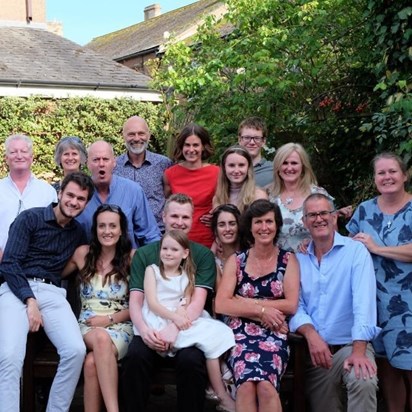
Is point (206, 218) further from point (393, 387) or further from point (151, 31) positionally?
point (151, 31)

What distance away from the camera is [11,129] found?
48.0ft

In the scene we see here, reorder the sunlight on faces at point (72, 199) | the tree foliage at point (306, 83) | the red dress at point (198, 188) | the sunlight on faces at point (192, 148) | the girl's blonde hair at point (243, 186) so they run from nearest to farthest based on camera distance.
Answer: the sunlight on faces at point (72, 199) → the girl's blonde hair at point (243, 186) → the red dress at point (198, 188) → the sunlight on faces at point (192, 148) → the tree foliage at point (306, 83)

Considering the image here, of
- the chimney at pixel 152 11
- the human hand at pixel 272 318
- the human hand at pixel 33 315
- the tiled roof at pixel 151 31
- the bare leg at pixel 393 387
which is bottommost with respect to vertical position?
the bare leg at pixel 393 387

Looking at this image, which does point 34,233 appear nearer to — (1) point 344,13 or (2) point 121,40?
(1) point 344,13

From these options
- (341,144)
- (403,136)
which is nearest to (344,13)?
(341,144)

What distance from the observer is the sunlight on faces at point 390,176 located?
4.45 meters

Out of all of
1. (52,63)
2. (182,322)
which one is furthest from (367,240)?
(52,63)

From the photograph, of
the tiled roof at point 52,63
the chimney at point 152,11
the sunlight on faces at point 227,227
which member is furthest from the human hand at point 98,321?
the chimney at point 152,11

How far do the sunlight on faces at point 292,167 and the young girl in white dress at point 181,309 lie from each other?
0.94m

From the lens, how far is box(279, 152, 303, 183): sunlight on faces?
5.03 meters

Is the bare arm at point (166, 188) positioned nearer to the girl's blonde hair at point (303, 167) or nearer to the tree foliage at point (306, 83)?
the girl's blonde hair at point (303, 167)

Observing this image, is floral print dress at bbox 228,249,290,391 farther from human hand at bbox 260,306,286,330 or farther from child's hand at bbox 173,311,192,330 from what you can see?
child's hand at bbox 173,311,192,330

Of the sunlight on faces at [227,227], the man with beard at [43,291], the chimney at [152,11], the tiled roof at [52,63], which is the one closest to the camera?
the man with beard at [43,291]

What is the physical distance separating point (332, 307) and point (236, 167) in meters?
1.29
